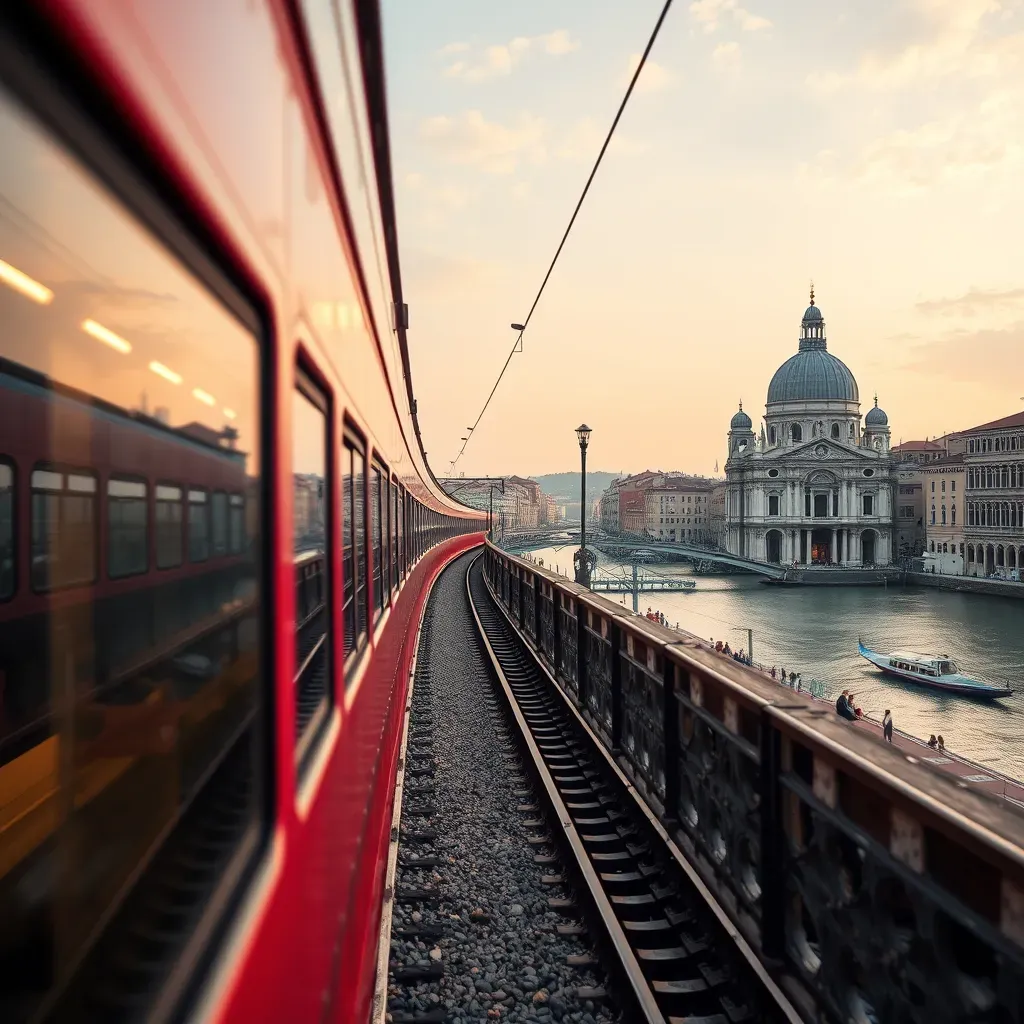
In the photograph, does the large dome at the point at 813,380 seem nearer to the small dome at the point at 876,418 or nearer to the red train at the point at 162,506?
the small dome at the point at 876,418

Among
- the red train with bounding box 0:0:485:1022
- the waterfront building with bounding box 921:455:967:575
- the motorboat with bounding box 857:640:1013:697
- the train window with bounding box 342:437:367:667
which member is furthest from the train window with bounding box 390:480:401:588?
the waterfront building with bounding box 921:455:967:575

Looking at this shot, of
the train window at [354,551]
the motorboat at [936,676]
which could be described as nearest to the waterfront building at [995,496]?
the motorboat at [936,676]

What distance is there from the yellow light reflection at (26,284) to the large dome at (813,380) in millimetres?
116551

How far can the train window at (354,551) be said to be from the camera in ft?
9.86

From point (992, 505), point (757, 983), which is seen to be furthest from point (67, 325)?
point (992, 505)

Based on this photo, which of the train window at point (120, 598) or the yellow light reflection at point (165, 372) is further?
the yellow light reflection at point (165, 372)

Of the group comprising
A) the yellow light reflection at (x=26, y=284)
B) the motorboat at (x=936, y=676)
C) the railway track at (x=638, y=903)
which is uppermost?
the yellow light reflection at (x=26, y=284)

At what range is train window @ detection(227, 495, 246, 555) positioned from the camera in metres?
1.51

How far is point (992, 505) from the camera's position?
76.6m

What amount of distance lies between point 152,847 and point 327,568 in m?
1.16

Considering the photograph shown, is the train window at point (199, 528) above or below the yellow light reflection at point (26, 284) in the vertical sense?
below

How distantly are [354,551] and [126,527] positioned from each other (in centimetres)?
193

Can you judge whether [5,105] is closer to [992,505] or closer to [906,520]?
[992,505]

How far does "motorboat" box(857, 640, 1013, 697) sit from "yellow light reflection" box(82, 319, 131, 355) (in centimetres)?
3728
